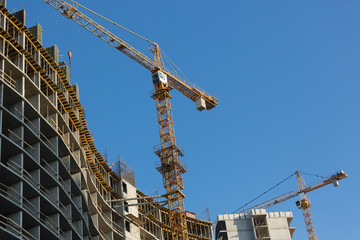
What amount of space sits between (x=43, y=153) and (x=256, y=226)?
7343 centimetres

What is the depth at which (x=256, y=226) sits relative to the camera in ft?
407

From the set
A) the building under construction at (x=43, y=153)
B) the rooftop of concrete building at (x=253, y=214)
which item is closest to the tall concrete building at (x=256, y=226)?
the rooftop of concrete building at (x=253, y=214)

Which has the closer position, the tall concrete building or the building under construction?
the building under construction

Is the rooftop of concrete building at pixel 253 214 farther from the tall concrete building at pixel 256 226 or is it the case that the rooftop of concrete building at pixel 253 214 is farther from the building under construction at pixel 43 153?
the building under construction at pixel 43 153

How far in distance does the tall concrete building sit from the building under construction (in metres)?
49.2

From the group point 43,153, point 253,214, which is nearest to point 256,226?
point 253,214

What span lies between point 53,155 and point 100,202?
661 inches

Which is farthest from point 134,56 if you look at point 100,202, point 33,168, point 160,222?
point 33,168

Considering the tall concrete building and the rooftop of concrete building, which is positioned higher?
the rooftop of concrete building

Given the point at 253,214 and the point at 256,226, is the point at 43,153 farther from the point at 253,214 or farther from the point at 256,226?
the point at 253,214

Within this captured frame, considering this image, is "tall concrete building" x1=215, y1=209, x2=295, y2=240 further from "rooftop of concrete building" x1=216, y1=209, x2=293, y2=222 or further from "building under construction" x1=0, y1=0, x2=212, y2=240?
"building under construction" x1=0, y1=0, x2=212, y2=240

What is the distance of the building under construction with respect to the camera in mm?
51031

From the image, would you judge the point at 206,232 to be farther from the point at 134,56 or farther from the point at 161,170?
the point at 134,56

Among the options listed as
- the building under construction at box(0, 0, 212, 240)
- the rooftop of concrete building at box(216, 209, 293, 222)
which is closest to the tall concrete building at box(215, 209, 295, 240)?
the rooftop of concrete building at box(216, 209, 293, 222)
